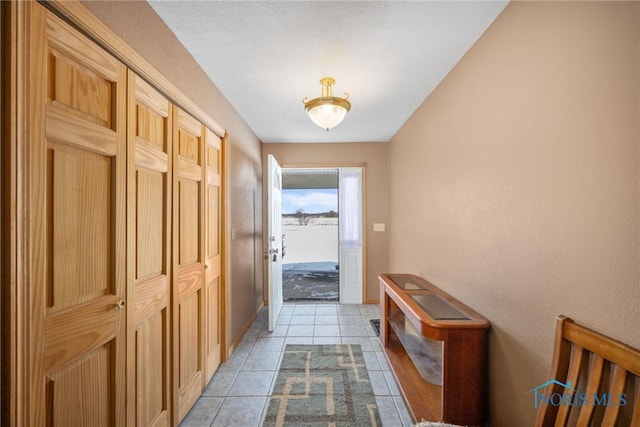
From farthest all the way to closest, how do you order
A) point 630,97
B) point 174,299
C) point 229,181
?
point 229,181 → point 174,299 → point 630,97

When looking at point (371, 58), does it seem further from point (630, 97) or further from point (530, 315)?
point (530, 315)

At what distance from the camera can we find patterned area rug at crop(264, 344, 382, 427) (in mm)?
1818

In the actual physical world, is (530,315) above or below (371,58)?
below

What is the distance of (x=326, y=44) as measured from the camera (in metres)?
1.74

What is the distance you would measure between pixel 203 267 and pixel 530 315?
2.05 metres

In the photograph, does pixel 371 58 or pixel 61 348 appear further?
pixel 371 58

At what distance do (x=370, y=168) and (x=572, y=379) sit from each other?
11.3 ft

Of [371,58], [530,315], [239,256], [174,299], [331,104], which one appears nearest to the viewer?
[530,315]

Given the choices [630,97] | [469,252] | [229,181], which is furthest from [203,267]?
[630,97]

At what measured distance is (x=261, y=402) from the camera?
6.49 feet

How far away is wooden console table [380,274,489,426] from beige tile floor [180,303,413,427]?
0.17 metres

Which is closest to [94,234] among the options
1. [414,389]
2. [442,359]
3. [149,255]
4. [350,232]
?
Answer: [149,255]

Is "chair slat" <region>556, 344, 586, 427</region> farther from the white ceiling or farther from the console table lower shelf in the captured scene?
the white ceiling

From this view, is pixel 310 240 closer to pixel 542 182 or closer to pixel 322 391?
pixel 322 391
